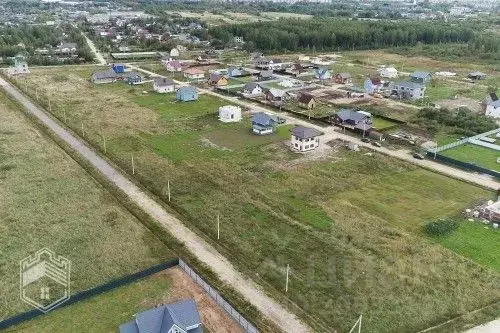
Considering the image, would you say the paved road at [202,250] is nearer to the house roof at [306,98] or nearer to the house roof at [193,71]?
the house roof at [306,98]

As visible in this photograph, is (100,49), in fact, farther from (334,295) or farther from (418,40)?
(334,295)

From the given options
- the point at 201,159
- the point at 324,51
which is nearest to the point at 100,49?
the point at 324,51

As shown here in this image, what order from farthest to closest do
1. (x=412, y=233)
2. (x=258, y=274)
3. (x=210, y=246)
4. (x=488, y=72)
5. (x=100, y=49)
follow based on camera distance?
(x=100, y=49)
(x=488, y=72)
(x=412, y=233)
(x=210, y=246)
(x=258, y=274)

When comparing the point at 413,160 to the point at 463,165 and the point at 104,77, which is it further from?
the point at 104,77

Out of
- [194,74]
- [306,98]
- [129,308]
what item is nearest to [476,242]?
[129,308]

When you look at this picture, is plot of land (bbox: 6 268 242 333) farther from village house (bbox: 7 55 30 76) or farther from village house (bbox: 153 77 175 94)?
village house (bbox: 7 55 30 76)

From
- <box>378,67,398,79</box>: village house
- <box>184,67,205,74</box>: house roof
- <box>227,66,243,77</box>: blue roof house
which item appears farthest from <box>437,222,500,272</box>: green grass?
<box>184,67,205,74</box>: house roof

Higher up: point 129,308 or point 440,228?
point 440,228

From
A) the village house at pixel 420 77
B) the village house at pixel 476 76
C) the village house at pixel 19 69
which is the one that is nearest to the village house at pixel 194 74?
the village house at pixel 19 69
